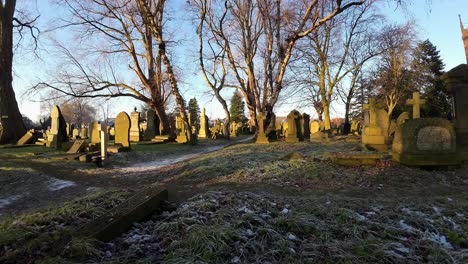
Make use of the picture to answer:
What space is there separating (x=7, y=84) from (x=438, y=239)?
25571mm

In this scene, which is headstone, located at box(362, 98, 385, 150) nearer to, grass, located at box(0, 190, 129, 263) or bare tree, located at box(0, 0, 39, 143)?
grass, located at box(0, 190, 129, 263)

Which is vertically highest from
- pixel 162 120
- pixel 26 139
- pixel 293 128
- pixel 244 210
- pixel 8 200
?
pixel 162 120

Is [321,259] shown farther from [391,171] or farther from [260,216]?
[391,171]

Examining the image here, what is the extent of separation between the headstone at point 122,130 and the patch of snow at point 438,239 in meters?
14.2

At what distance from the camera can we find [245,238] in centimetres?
334

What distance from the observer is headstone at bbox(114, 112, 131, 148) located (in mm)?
15797

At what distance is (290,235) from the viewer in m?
3.50

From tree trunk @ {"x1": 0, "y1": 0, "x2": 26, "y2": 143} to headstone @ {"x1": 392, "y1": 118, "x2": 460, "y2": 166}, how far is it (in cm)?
2303

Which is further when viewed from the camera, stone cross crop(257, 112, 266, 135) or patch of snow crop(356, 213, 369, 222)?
stone cross crop(257, 112, 266, 135)

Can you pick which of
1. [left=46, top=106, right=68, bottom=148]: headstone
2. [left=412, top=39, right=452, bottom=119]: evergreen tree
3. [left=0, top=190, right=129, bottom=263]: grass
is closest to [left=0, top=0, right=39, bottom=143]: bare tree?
[left=46, top=106, right=68, bottom=148]: headstone

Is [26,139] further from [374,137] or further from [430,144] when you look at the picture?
[430,144]

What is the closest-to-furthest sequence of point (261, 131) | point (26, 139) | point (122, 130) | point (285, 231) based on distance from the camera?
point (285, 231)
point (122, 130)
point (26, 139)
point (261, 131)

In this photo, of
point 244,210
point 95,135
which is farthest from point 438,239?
point 95,135

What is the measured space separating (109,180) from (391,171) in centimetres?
709
